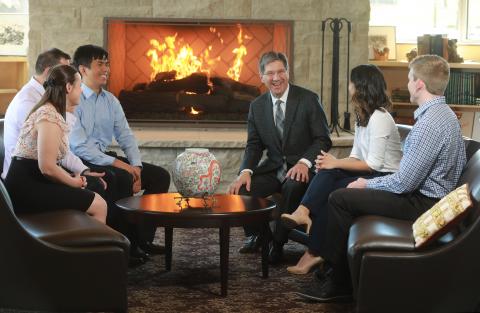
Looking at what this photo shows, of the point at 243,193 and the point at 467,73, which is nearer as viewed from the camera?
the point at 243,193

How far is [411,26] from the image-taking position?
306 inches

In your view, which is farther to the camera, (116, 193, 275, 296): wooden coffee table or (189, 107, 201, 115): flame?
(189, 107, 201, 115): flame

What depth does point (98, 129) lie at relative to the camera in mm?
4859

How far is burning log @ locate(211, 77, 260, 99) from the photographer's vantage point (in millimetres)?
6480

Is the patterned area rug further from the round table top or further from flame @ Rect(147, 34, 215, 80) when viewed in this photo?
flame @ Rect(147, 34, 215, 80)

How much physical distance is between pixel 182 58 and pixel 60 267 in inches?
133

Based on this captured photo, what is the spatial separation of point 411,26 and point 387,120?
3.72 m

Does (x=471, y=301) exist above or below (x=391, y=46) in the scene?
below

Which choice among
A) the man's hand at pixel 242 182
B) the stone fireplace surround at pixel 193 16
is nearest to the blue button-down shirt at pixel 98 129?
the man's hand at pixel 242 182

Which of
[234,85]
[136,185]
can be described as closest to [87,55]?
[136,185]

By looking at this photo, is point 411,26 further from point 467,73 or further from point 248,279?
point 248,279

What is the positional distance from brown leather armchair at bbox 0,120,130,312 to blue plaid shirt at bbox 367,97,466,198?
46.9 inches

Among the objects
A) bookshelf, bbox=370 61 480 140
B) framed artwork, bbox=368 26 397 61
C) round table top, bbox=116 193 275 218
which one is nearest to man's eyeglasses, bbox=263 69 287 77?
round table top, bbox=116 193 275 218

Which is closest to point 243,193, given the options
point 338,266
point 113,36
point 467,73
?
point 338,266
